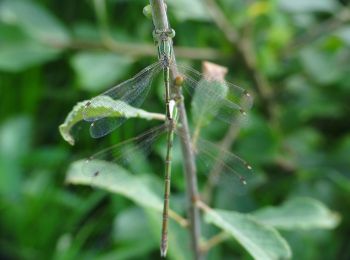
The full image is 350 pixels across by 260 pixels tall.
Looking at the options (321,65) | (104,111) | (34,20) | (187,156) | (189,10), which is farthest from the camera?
(34,20)

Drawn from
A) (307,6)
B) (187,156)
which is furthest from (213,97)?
(307,6)

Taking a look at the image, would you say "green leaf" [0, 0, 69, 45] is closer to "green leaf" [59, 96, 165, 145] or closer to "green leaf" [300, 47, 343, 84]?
"green leaf" [300, 47, 343, 84]

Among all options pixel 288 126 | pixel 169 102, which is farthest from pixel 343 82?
pixel 169 102

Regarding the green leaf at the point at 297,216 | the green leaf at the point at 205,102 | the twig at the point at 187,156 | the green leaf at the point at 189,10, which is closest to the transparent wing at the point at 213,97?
the green leaf at the point at 205,102

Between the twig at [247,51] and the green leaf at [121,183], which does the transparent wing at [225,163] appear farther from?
the twig at [247,51]

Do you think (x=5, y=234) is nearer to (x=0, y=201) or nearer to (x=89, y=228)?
(x=0, y=201)

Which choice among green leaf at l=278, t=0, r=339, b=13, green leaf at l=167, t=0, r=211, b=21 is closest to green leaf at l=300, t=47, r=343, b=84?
green leaf at l=278, t=0, r=339, b=13

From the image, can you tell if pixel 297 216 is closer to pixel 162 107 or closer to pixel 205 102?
pixel 205 102
